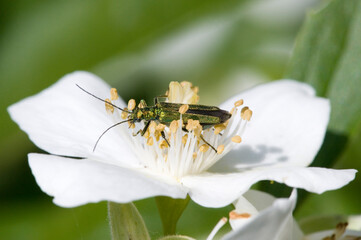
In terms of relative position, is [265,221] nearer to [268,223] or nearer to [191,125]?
[268,223]

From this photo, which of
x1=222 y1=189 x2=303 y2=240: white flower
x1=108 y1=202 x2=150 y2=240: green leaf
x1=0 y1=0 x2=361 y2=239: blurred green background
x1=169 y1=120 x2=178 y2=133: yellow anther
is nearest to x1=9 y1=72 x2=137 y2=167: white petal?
x1=169 y1=120 x2=178 y2=133: yellow anther

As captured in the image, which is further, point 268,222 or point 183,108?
point 183,108

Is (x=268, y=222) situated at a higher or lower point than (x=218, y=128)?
lower

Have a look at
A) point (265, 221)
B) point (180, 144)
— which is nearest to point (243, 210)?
point (265, 221)

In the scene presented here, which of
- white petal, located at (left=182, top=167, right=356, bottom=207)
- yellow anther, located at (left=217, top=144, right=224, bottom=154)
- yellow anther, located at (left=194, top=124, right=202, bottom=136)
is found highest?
yellow anther, located at (left=194, top=124, right=202, bottom=136)

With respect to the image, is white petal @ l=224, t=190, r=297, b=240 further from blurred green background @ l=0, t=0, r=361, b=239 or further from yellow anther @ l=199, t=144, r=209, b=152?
blurred green background @ l=0, t=0, r=361, b=239

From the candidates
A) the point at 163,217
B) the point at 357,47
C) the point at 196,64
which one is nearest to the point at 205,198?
the point at 163,217

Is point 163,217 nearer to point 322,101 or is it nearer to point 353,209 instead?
point 322,101
